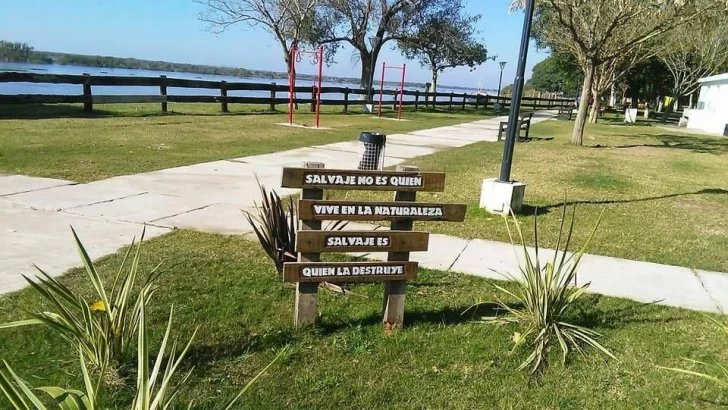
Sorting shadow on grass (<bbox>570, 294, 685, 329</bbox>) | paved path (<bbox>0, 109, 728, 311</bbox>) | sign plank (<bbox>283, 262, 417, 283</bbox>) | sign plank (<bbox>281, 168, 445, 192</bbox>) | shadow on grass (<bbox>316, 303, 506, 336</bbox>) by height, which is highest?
sign plank (<bbox>281, 168, 445, 192</bbox>)

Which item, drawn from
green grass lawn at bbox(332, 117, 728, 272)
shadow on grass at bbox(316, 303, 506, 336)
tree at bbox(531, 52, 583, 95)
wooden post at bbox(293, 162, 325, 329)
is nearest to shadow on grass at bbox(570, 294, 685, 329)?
shadow on grass at bbox(316, 303, 506, 336)

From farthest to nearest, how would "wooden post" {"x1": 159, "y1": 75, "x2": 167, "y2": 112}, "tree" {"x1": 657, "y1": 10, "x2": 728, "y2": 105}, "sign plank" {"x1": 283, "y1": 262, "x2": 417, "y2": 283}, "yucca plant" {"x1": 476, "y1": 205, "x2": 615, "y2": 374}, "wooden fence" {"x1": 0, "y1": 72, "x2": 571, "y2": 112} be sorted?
"tree" {"x1": 657, "y1": 10, "x2": 728, "y2": 105} < "wooden post" {"x1": 159, "y1": 75, "x2": 167, "y2": 112} < "wooden fence" {"x1": 0, "y1": 72, "x2": 571, "y2": 112} < "yucca plant" {"x1": 476, "y1": 205, "x2": 615, "y2": 374} < "sign plank" {"x1": 283, "y1": 262, "x2": 417, "y2": 283}

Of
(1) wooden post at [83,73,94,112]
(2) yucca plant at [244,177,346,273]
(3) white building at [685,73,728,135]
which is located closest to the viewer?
(2) yucca plant at [244,177,346,273]

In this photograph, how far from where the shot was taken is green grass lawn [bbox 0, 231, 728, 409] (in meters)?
2.92

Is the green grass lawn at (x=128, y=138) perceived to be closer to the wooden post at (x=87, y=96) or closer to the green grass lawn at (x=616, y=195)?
the wooden post at (x=87, y=96)

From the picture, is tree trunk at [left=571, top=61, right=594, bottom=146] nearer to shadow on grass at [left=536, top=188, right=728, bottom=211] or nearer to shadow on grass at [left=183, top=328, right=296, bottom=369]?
shadow on grass at [left=536, top=188, right=728, bottom=211]

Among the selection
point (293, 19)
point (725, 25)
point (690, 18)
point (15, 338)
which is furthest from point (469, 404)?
point (725, 25)

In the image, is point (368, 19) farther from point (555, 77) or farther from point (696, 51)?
point (555, 77)

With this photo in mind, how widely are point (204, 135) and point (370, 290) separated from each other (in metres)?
9.34

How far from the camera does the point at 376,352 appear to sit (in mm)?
3367

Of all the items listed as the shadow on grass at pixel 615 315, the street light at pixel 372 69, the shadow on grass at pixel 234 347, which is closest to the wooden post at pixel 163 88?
the street light at pixel 372 69

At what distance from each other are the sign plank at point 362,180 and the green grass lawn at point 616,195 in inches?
53.8

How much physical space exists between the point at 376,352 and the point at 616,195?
654 centimetres

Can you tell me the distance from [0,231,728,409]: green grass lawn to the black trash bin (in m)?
1.00
